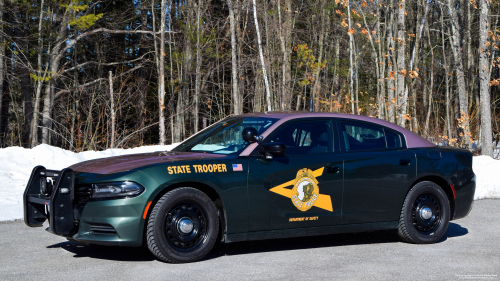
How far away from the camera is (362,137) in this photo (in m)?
6.41

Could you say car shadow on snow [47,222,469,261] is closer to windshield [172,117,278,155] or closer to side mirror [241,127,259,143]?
windshield [172,117,278,155]

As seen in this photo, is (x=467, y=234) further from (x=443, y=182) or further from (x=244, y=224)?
(x=244, y=224)

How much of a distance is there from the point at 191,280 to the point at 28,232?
131 inches

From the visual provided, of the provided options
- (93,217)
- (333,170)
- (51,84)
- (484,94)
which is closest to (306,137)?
(333,170)

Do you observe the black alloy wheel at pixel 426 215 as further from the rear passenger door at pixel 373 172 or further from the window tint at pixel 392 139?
the window tint at pixel 392 139

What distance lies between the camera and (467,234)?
23.9 feet

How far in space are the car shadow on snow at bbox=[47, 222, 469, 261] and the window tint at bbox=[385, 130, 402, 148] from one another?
1.23m

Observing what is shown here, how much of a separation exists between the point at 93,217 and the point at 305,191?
7.31ft

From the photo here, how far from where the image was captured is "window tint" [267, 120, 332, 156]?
5914mm

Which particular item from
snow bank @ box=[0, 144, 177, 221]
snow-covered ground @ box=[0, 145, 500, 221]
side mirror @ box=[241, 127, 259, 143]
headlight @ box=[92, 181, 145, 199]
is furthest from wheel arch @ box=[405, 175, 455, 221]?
snow bank @ box=[0, 144, 177, 221]

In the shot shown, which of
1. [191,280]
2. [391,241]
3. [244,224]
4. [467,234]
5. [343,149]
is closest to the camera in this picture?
[191,280]

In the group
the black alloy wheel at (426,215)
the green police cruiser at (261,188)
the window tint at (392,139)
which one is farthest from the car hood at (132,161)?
the black alloy wheel at (426,215)

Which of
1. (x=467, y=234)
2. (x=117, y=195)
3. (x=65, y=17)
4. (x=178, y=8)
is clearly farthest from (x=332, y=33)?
(x=117, y=195)

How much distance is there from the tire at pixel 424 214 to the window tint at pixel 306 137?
1.31m
